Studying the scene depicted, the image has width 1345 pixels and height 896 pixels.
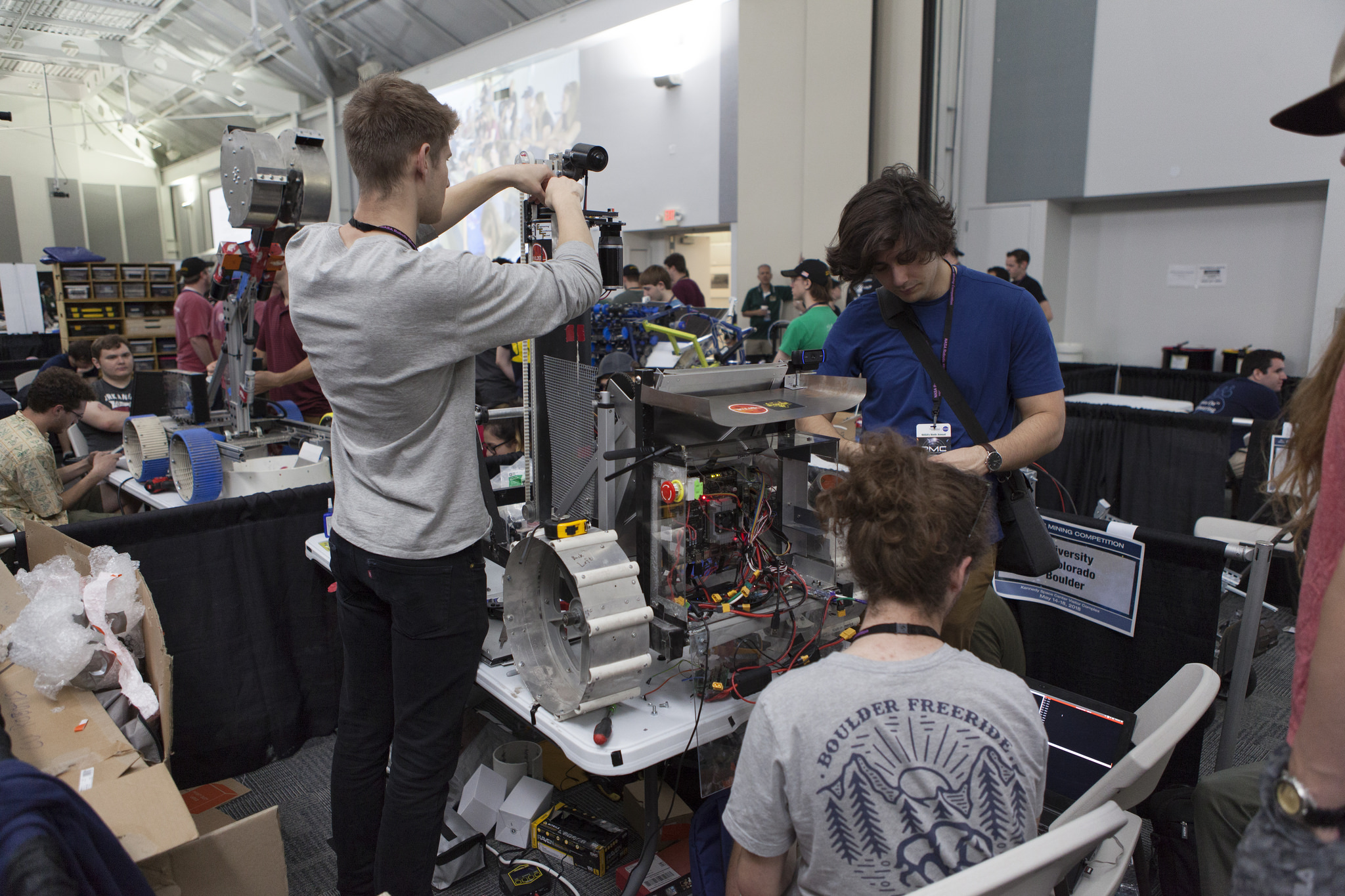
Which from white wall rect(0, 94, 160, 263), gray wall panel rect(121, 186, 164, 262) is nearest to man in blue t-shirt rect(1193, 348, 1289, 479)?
white wall rect(0, 94, 160, 263)

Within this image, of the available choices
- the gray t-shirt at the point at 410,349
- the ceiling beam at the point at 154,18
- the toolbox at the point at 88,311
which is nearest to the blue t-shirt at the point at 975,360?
the gray t-shirt at the point at 410,349

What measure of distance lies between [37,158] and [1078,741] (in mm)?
19180

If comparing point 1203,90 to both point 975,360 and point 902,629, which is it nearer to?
point 975,360

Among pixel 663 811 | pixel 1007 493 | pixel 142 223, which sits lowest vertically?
pixel 663 811

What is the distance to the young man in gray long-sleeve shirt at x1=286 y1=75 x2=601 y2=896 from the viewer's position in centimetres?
121

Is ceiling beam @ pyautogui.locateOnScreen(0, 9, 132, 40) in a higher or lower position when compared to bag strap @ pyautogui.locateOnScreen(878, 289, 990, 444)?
higher

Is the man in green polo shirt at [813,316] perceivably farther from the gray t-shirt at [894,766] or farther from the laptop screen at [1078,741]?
the gray t-shirt at [894,766]

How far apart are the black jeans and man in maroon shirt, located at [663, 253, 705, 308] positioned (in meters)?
6.26

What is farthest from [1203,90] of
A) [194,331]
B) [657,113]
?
[194,331]

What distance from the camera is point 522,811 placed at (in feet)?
6.37

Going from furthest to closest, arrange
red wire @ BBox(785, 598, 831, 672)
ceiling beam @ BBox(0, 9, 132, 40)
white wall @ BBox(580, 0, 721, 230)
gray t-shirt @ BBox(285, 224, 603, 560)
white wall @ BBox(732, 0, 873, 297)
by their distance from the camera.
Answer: ceiling beam @ BBox(0, 9, 132, 40) → white wall @ BBox(580, 0, 721, 230) → white wall @ BBox(732, 0, 873, 297) → red wire @ BBox(785, 598, 831, 672) → gray t-shirt @ BBox(285, 224, 603, 560)

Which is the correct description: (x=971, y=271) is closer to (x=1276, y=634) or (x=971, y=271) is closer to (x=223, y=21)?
(x=1276, y=634)

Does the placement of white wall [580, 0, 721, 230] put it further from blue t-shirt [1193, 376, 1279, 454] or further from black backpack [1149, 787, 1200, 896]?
black backpack [1149, 787, 1200, 896]

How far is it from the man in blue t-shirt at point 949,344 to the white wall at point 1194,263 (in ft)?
18.6
